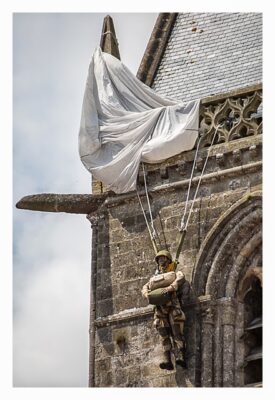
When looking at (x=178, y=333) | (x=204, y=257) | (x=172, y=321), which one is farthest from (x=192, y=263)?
(x=178, y=333)

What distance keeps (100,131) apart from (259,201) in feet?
9.24

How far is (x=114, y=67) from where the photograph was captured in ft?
120

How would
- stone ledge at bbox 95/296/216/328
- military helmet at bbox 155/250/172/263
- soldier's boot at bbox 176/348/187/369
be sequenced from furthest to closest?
stone ledge at bbox 95/296/216/328 → military helmet at bbox 155/250/172/263 → soldier's boot at bbox 176/348/187/369

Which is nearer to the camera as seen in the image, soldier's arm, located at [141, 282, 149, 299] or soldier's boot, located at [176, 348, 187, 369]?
soldier's boot, located at [176, 348, 187, 369]

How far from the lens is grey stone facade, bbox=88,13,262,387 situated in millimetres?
34000

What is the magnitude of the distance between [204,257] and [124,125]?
2.39 metres

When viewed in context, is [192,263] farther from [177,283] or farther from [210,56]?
[210,56]

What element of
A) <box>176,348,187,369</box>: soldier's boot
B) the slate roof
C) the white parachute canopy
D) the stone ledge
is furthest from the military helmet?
the slate roof

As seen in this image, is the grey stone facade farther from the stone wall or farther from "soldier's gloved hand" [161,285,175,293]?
"soldier's gloved hand" [161,285,175,293]

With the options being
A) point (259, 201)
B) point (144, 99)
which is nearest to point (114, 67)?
point (144, 99)

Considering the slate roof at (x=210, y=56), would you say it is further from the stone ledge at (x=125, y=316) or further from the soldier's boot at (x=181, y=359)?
the soldier's boot at (x=181, y=359)

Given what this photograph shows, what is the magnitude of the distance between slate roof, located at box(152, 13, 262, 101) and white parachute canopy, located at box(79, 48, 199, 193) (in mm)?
619

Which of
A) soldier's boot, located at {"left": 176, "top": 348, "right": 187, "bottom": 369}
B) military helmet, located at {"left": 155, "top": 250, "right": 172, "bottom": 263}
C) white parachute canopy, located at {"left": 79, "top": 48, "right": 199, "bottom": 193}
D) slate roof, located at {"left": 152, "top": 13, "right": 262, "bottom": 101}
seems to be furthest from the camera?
slate roof, located at {"left": 152, "top": 13, "right": 262, "bottom": 101}

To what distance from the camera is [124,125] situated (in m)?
35.8
